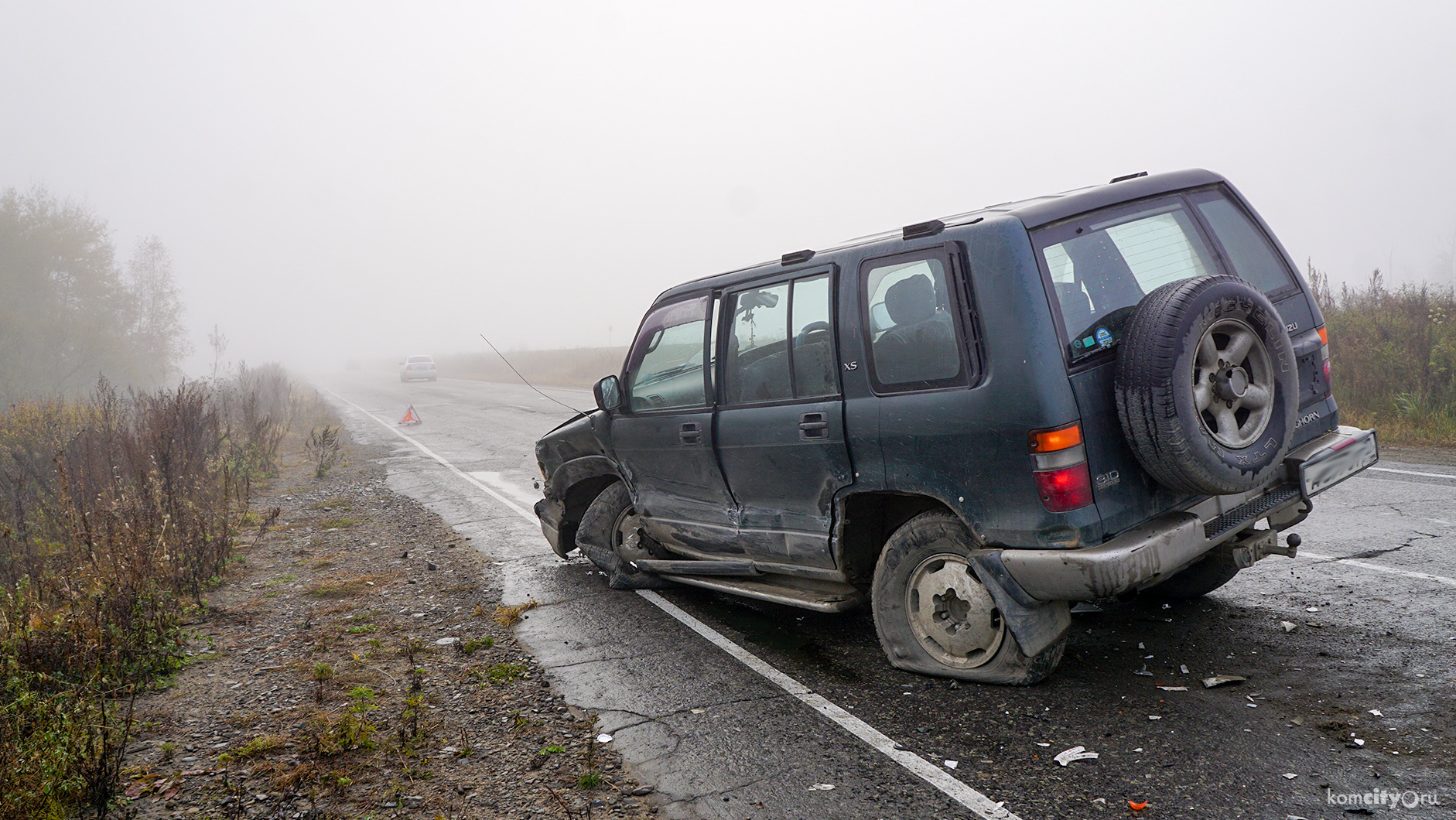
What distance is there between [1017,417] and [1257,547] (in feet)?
4.68

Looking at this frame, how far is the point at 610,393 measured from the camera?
18.9 ft

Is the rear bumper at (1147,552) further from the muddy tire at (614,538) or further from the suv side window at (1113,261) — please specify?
the muddy tire at (614,538)

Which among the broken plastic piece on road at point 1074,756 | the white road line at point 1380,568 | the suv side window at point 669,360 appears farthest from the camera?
the suv side window at point 669,360

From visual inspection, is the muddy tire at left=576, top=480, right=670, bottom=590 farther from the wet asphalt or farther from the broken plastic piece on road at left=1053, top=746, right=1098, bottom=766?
the broken plastic piece on road at left=1053, top=746, right=1098, bottom=766

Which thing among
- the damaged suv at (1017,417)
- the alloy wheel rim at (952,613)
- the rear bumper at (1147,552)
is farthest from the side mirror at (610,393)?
the rear bumper at (1147,552)

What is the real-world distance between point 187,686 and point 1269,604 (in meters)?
5.77

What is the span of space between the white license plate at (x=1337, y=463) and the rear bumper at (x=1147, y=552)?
0.09ft

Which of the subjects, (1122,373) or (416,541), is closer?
(1122,373)

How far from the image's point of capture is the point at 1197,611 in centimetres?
448

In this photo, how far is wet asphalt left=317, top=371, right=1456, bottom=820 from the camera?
288cm

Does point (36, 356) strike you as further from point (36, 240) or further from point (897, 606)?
point (897, 606)

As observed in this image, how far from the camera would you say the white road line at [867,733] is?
113 inches

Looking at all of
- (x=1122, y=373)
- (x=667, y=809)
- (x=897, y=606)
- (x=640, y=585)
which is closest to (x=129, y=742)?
(x=667, y=809)

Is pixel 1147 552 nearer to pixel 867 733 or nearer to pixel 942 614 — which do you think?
pixel 942 614
